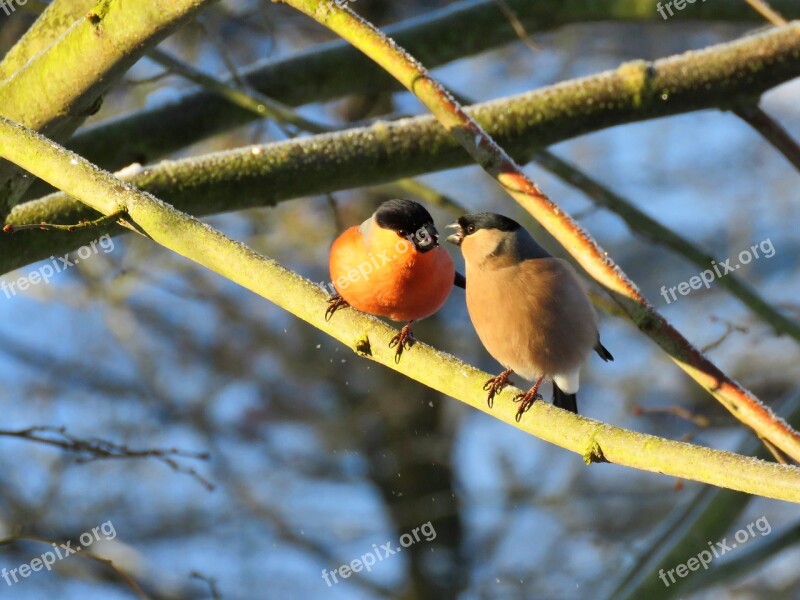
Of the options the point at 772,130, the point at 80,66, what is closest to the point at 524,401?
the point at 80,66

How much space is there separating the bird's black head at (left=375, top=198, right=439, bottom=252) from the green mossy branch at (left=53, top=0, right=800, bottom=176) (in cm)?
166

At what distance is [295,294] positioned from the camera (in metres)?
2.07

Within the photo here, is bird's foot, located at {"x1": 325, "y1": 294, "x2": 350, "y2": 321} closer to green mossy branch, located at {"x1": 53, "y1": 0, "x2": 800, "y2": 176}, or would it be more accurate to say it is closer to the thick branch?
the thick branch

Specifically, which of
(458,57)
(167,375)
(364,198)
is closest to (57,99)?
(458,57)

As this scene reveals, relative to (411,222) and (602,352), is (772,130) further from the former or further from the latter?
(411,222)

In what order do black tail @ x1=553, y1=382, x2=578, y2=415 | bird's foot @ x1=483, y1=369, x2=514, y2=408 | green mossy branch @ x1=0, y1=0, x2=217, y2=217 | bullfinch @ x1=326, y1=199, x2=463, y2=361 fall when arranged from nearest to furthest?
bird's foot @ x1=483, y1=369, x2=514, y2=408
green mossy branch @ x1=0, y1=0, x2=217, y2=217
bullfinch @ x1=326, y1=199, x2=463, y2=361
black tail @ x1=553, y1=382, x2=578, y2=415

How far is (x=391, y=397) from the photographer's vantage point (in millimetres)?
7652

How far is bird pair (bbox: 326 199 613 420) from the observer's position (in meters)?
2.38

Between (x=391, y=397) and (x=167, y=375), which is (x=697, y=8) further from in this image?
(x=167, y=375)

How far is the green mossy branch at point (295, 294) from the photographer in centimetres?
185

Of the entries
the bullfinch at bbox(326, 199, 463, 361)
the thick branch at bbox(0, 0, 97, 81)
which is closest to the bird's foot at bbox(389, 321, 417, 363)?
the bullfinch at bbox(326, 199, 463, 361)

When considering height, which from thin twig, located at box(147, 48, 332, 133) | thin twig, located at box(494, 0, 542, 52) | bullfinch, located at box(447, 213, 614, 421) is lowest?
bullfinch, located at box(447, 213, 614, 421)

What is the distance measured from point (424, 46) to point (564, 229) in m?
2.02

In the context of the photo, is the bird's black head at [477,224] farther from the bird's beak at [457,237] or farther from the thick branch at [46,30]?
the thick branch at [46,30]
